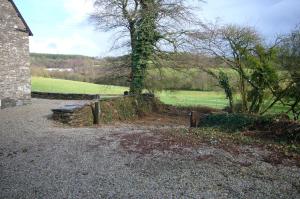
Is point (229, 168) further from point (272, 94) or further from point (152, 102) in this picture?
point (152, 102)

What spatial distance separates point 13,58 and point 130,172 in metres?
16.6

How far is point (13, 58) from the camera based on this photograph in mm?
23297

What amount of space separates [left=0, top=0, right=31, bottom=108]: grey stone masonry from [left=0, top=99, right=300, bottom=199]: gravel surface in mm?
11421

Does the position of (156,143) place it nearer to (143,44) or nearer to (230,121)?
(230,121)

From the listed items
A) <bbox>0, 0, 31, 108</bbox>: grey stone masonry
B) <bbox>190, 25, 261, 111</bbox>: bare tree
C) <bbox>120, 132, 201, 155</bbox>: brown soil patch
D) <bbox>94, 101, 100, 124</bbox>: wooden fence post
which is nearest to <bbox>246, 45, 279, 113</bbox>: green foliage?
<bbox>190, 25, 261, 111</bbox>: bare tree

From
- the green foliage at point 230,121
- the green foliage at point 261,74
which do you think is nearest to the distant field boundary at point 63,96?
the green foliage at point 261,74

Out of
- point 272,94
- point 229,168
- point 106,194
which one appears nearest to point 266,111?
point 272,94

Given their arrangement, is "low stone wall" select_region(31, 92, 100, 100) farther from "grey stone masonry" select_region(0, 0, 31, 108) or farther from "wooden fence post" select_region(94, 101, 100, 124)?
"wooden fence post" select_region(94, 101, 100, 124)

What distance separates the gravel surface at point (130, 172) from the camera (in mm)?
7887

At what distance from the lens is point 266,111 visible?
2264 centimetres

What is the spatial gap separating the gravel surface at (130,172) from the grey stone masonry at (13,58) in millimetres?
11421

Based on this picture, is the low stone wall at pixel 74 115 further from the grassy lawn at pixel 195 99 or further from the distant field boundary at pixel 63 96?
the grassy lawn at pixel 195 99

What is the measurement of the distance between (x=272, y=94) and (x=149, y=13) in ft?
29.7

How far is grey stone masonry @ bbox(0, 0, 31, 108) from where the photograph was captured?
22.5 m
